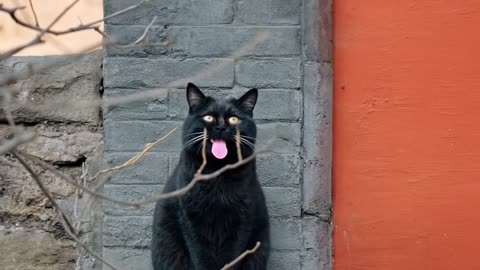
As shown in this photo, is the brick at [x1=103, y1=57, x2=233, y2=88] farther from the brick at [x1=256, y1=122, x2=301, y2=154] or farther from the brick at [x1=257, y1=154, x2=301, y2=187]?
the brick at [x1=257, y1=154, x2=301, y2=187]

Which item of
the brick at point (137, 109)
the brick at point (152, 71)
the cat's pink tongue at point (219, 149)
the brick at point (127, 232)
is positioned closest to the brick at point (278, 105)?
the brick at point (152, 71)

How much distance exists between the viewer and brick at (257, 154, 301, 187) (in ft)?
10.8

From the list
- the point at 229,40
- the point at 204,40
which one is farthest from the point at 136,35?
the point at 229,40

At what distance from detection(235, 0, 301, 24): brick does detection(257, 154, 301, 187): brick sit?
55 cm

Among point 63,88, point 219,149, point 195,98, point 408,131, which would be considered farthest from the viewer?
point 63,88

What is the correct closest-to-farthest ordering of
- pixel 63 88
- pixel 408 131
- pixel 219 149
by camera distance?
pixel 219 149, pixel 408 131, pixel 63 88

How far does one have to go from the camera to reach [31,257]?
11.3ft

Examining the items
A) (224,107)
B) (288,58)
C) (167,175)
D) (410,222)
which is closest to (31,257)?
(167,175)

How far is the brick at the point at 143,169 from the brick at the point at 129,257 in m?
0.29

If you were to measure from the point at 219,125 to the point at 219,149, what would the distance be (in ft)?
0.32

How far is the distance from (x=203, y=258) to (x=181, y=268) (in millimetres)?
161

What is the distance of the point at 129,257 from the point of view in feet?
11.0

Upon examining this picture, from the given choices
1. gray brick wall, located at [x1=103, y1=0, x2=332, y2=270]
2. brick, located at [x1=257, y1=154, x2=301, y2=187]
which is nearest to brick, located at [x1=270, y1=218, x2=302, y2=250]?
gray brick wall, located at [x1=103, y1=0, x2=332, y2=270]

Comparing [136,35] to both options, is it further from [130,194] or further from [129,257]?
[129,257]
